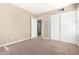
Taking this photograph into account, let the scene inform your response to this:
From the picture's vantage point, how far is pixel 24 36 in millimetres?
1870

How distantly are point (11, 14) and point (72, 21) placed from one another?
1.25 m

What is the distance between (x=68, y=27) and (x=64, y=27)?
0.08m

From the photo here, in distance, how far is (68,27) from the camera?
1785 millimetres

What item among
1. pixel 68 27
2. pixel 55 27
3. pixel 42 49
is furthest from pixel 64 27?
pixel 42 49

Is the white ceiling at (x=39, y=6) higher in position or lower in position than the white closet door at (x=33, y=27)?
higher

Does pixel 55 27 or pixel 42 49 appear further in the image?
pixel 55 27

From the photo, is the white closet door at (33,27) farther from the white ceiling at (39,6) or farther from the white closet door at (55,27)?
the white closet door at (55,27)

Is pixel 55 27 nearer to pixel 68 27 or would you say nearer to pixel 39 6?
pixel 68 27

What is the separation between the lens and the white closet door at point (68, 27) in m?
1.72

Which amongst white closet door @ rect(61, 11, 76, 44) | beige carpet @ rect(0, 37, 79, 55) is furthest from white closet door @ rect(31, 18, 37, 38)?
white closet door @ rect(61, 11, 76, 44)

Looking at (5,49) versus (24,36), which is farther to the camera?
(24,36)

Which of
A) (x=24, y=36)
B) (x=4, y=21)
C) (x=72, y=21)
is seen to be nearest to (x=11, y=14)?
(x=4, y=21)

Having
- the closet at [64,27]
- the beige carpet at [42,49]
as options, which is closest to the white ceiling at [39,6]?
the closet at [64,27]
